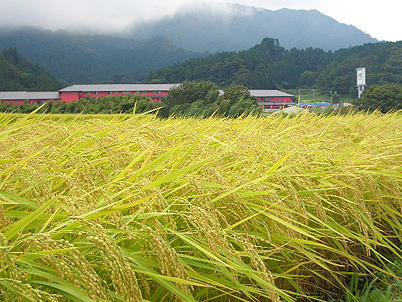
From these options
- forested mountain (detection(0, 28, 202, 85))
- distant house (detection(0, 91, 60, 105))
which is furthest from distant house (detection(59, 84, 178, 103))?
forested mountain (detection(0, 28, 202, 85))

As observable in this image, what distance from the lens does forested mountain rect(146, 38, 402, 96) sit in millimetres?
56625

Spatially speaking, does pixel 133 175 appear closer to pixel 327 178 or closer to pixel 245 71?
pixel 327 178

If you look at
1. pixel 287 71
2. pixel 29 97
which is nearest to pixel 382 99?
pixel 29 97

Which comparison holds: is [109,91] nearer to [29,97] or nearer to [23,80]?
[29,97]

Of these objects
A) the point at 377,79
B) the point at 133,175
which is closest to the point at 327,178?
the point at 133,175

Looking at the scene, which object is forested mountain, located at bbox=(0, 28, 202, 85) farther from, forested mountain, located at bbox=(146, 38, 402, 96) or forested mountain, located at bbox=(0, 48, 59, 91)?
forested mountain, located at bbox=(146, 38, 402, 96)

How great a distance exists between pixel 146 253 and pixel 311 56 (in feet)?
293

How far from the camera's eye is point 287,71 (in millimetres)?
72438

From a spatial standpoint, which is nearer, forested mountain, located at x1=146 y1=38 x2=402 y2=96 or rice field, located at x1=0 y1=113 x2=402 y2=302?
rice field, located at x1=0 y1=113 x2=402 y2=302

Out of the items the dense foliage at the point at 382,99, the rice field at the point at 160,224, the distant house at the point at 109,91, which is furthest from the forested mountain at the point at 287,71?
Answer: the rice field at the point at 160,224

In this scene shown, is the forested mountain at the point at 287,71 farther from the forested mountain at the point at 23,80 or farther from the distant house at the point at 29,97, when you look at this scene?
the forested mountain at the point at 23,80

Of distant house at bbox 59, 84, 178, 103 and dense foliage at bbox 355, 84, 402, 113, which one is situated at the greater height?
distant house at bbox 59, 84, 178, 103

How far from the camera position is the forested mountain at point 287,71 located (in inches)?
2229

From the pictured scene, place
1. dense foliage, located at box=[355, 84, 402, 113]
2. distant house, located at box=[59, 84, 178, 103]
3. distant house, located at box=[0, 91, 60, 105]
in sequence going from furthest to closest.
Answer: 1. distant house, located at box=[59, 84, 178, 103]
2. distant house, located at box=[0, 91, 60, 105]
3. dense foliage, located at box=[355, 84, 402, 113]
